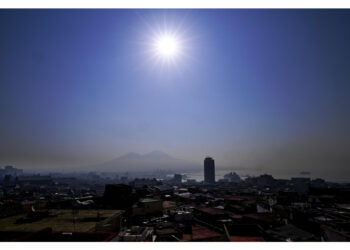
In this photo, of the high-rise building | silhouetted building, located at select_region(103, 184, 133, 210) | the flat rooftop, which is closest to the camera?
the flat rooftop

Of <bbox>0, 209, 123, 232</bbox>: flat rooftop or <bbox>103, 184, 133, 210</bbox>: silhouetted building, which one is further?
<bbox>103, 184, 133, 210</bbox>: silhouetted building

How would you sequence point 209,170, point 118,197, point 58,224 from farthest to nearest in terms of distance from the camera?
point 209,170, point 118,197, point 58,224

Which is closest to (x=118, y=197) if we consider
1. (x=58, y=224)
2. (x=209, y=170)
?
(x=58, y=224)

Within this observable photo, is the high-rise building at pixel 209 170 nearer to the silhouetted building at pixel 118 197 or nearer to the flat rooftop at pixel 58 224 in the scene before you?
the silhouetted building at pixel 118 197

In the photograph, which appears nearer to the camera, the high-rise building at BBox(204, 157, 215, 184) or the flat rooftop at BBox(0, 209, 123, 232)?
the flat rooftop at BBox(0, 209, 123, 232)

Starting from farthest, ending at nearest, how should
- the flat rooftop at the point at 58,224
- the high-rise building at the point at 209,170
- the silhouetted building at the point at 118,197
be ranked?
the high-rise building at the point at 209,170 < the silhouetted building at the point at 118,197 < the flat rooftop at the point at 58,224

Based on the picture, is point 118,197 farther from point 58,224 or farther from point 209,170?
point 209,170

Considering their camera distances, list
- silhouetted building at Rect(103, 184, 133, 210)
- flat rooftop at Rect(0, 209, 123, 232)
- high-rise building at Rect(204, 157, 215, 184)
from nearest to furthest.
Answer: flat rooftop at Rect(0, 209, 123, 232), silhouetted building at Rect(103, 184, 133, 210), high-rise building at Rect(204, 157, 215, 184)

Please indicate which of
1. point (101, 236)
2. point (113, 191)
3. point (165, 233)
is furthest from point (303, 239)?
point (113, 191)

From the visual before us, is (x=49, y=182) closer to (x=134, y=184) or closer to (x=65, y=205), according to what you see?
(x=134, y=184)

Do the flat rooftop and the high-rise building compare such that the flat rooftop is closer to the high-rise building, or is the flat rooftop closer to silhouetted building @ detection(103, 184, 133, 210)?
silhouetted building @ detection(103, 184, 133, 210)

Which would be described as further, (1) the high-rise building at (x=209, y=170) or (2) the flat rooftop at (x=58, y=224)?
(1) the high-rise building at (x=209, y=170)

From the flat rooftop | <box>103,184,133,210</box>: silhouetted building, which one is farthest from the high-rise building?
the flat rooftop

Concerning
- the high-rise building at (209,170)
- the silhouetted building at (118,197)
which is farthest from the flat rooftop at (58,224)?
the high-rise building at (209,170)
